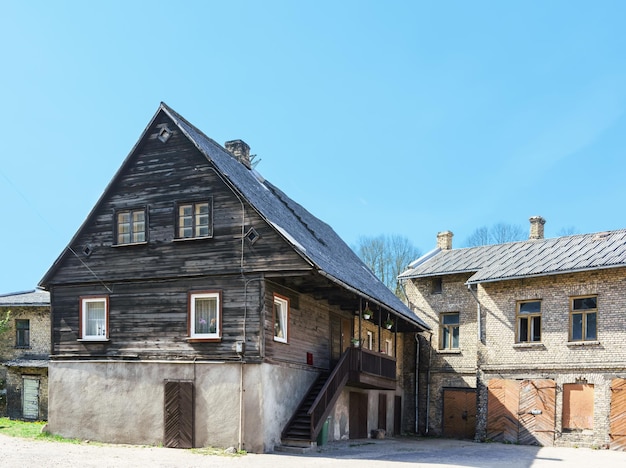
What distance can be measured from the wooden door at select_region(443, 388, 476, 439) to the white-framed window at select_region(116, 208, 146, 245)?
1671cm

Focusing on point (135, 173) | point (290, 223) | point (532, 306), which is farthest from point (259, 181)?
point (532, 306)

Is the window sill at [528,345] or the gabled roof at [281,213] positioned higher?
the gabled roof at [281,213]

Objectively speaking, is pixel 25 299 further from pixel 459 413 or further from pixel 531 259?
pixel 531 259

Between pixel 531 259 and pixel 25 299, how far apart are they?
921 inches

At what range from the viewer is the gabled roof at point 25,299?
3238 cm

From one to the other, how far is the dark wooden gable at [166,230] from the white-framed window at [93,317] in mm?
710

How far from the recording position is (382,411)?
30.5 metres

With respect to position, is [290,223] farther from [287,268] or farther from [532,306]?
[532,306]

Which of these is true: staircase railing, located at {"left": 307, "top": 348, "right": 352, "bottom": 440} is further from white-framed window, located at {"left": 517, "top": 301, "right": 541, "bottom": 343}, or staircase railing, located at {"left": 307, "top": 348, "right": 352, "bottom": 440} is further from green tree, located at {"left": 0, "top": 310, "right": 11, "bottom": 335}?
green tree, located at {"left": 0, "top": 310, "right": 11, "bottom": 335}

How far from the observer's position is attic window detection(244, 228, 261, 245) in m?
20.5

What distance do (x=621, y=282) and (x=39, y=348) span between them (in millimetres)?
25317

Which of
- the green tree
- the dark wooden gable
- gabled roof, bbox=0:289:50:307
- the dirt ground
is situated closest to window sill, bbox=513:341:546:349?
the dirt ground

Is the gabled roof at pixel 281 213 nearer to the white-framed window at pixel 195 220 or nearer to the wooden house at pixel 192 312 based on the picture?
the wooden house at pixel 192 312

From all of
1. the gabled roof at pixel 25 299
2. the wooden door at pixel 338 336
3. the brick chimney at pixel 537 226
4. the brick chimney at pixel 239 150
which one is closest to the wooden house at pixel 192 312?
the wooden door at pixel 338 336
